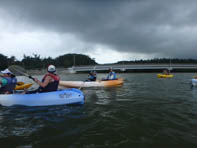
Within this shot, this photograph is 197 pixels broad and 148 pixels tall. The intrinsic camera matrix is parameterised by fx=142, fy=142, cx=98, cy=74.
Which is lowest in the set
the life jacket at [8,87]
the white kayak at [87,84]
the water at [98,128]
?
the water at [98,128]

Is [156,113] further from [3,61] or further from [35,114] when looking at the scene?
[3,61]

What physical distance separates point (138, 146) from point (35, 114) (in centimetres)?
449

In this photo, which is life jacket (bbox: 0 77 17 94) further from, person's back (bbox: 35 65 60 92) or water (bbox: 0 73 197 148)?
person's back (bbox: 35 65 60 92)

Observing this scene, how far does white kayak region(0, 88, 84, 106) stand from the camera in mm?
7027

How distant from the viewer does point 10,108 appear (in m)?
7.03

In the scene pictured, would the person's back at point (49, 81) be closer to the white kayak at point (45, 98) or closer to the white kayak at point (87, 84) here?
the white kayak at point (45, 98)

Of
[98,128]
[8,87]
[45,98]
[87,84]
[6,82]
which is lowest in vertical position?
[98,128]

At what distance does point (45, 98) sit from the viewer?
7.02 metres

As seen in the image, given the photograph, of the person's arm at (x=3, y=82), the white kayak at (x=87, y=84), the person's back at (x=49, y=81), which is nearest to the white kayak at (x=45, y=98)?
the person's back at (x=49, y=81)

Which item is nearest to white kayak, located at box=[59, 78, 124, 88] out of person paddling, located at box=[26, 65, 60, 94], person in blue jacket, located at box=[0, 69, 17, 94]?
person in blue jacket, located at box=[0, 69, 17, 94]


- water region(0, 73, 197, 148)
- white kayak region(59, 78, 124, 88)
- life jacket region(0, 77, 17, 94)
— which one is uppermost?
life jacket region(0, 77, 17, 94)

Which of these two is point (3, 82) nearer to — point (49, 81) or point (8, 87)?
point (8, 87)

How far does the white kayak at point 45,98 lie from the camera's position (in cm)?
703

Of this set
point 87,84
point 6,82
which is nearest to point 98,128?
point 6,82
